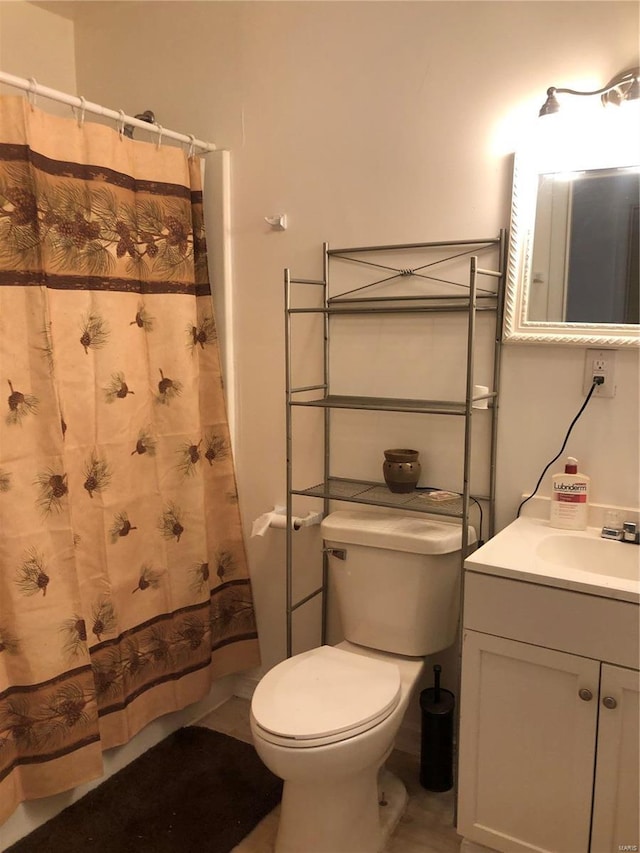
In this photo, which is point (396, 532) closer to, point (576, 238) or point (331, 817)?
point (331, 817)

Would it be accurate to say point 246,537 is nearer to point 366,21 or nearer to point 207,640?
point 207,640

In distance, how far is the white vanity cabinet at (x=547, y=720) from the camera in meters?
1.43

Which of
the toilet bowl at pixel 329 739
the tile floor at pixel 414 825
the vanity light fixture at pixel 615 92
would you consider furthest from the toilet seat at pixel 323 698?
the vanity light fixture at pixel 615 92

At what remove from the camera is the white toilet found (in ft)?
5.16

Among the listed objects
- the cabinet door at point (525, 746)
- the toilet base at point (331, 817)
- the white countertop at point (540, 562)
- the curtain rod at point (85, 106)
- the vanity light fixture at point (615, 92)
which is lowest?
the toilet base at point (331, 817)

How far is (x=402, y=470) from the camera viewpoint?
198 centimetres

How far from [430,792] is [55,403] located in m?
1.55

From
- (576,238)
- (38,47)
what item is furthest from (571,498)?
(38,47)

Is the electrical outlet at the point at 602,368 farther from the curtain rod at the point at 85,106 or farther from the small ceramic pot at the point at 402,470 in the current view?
the curtain rod at the point at 85,106

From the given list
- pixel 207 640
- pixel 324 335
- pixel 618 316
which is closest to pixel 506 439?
pixel 618 316

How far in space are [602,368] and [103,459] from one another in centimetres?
140

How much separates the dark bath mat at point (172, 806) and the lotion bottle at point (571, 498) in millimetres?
1161

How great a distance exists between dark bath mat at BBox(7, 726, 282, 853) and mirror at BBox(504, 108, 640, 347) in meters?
1.54

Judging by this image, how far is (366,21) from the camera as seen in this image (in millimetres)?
1989
